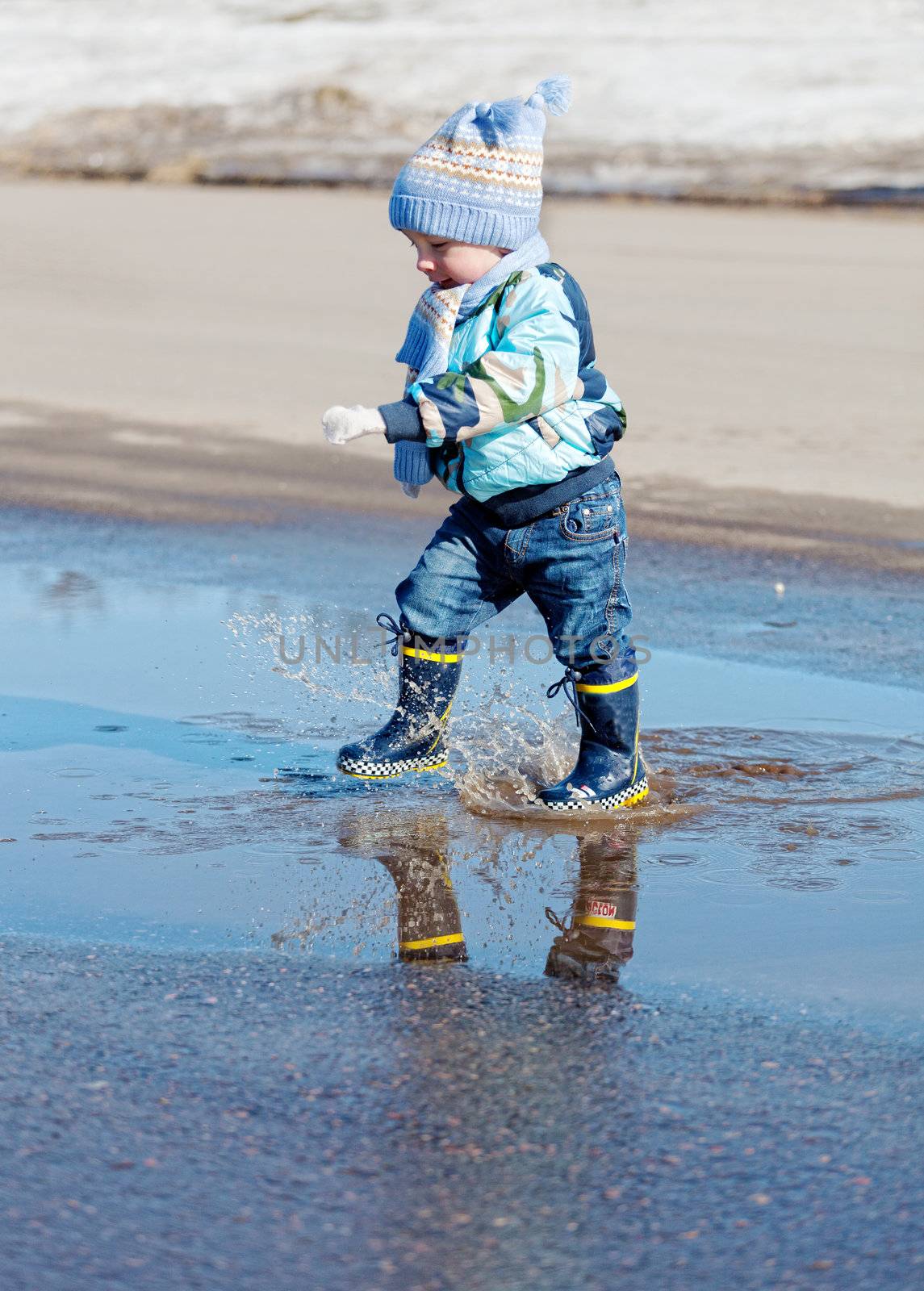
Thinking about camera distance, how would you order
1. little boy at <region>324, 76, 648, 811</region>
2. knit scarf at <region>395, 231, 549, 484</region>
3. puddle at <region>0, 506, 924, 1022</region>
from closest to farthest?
puddle at <region>0, 506, 924, 1022</region>
little boy at <region>324, 76, 648, 811</region>
knit scarf at <region>395, 231, 549, 484</region>

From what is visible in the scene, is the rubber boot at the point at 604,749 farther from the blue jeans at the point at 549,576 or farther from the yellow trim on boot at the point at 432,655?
the yellow trim on boot at the point at 432,655

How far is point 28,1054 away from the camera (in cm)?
263

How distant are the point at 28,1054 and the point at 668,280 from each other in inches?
488

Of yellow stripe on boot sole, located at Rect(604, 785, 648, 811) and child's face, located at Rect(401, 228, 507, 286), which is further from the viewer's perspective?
yellow stripe on boot sole, located at Rect(604, 785, 648, 811)

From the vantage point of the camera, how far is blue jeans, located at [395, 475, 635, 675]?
3805 millimetres

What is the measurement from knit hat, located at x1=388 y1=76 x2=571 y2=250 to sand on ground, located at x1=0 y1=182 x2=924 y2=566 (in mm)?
3394

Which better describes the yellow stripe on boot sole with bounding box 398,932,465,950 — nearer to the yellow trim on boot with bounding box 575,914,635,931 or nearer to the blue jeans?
the yellow trim on boot with bounding box 575,914,635,931

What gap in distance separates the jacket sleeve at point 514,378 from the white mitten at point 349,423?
116mm

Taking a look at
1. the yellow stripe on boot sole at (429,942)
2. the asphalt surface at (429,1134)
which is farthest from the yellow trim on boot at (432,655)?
the asphalt surface at (429,1134)

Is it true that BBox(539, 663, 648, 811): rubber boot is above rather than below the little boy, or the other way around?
below

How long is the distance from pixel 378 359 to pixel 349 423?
7483 mm

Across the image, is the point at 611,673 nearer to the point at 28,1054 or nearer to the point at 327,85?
the point at 28,1054

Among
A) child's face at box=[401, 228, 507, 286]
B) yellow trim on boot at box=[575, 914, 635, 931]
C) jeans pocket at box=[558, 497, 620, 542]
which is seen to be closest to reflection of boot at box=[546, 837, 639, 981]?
yellow trim on boot at box=[575, 914, 635, 931]

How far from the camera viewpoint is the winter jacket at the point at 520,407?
3592mm
